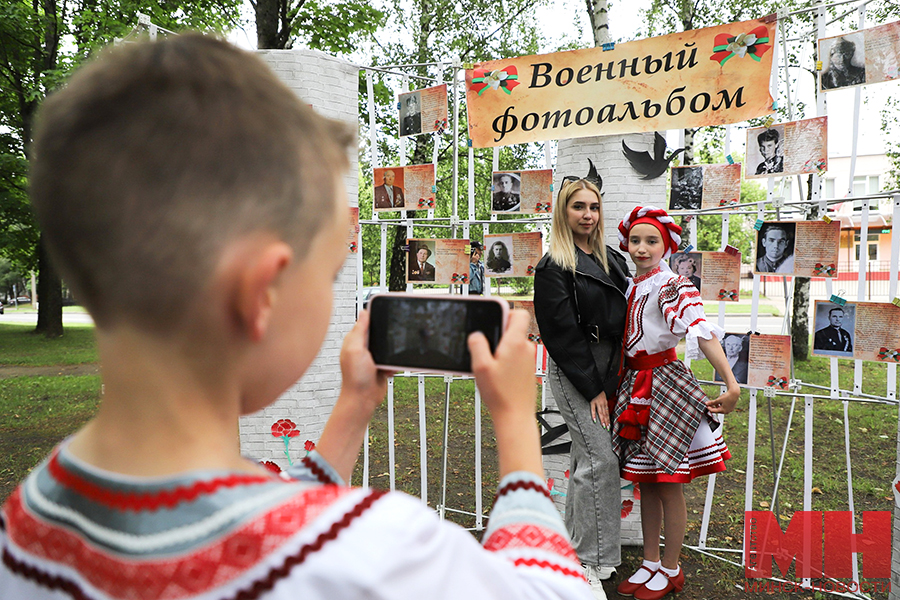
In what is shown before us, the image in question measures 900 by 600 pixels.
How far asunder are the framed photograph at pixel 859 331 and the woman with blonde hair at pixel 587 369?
1114 millimetres

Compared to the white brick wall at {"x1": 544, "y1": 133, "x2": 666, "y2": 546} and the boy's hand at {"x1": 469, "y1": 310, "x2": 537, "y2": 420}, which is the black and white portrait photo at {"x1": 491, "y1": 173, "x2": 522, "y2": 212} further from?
the boy's hand at {"x1": 469, "y1": 310, "x2": 537, "y2": 420}

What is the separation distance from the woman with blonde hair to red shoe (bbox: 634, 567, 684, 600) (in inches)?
8.0

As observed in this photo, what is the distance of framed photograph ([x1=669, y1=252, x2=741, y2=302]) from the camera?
3486 millimetres

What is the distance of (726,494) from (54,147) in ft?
18.2

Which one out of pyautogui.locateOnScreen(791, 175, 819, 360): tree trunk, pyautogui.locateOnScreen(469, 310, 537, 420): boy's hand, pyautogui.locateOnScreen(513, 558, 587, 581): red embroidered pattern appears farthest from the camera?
pyautogui.locateOnScreen(791, 175, 819, 360): tree trunk

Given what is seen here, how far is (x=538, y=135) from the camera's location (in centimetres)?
387

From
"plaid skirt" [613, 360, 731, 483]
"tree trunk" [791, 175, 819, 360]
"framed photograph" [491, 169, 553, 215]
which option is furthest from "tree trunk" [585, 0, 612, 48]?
"tree trunk" [791, 175, 819, 360]

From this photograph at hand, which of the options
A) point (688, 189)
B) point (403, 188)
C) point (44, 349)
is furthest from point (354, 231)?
point (44, 349)

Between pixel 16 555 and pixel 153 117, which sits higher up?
pixel 153 117

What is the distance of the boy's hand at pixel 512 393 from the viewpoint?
764 mm

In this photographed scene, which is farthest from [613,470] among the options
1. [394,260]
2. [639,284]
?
[394,260]

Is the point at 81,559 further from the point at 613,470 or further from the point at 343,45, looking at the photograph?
the point at 343,45

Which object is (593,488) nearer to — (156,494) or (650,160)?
(650,160)

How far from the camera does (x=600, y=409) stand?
10.6ft
